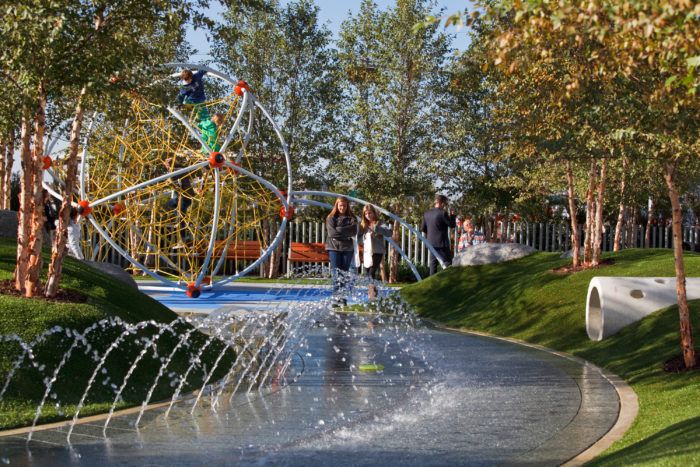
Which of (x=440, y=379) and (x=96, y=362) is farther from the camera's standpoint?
(x=440, y=379)

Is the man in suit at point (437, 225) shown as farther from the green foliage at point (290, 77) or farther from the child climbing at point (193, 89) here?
the green foliage at point (290, 77)

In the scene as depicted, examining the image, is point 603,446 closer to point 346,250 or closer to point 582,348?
point 582,348

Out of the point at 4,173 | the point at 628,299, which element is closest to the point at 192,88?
the point at 4,173

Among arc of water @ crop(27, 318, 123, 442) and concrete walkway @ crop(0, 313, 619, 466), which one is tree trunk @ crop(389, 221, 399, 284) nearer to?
concrete walkway @ crop(0, 313, 619, 466)

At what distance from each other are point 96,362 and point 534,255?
11685 millimetres

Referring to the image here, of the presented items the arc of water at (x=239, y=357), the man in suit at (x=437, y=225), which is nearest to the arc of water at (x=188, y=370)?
the arc of water at (x=239, y=357)

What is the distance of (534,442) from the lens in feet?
22.3

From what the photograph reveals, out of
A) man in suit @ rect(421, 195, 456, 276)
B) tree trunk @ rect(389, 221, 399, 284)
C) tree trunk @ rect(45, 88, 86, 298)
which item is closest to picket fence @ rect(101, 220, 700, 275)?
tree trunk @ rect(389, 221, 399, 284)

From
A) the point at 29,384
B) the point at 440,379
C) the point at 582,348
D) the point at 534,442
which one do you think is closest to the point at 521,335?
the point at 582,348

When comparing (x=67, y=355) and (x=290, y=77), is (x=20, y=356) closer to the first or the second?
(x=67, y=355)

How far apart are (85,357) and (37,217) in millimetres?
2047

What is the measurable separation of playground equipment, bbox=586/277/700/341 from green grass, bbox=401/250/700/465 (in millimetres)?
190

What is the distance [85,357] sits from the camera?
8648 millimetres

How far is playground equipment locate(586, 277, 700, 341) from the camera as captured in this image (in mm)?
11805
